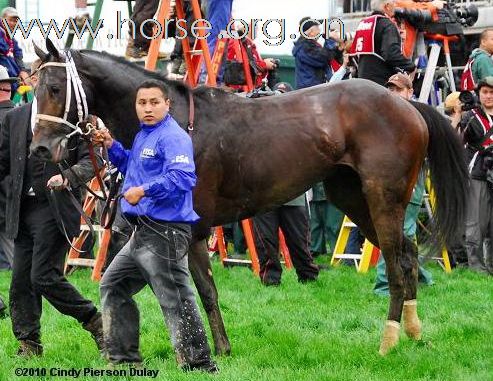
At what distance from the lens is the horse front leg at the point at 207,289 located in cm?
723

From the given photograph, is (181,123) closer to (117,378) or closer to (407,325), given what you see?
(117,378)

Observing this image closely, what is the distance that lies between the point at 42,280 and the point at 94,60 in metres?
1.65

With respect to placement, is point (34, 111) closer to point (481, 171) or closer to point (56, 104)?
point (56, 104)

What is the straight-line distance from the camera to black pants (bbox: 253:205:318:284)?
1097 centimetres

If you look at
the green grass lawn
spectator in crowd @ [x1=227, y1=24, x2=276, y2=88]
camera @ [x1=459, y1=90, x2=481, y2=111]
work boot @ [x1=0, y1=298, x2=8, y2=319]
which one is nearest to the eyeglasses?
camera @ [x1=459, y1=90, x2=481, y2=111]

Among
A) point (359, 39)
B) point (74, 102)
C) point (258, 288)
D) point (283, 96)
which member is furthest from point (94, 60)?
→ point (359, 39)

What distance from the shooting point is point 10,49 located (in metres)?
13.7

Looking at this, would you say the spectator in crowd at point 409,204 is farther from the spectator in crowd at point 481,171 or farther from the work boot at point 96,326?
the work boot at point 96,326

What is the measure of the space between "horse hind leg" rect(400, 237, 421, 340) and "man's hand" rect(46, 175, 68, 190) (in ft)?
9.39

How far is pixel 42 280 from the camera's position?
22.6 ft

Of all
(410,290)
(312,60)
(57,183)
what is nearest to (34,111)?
(57,183)

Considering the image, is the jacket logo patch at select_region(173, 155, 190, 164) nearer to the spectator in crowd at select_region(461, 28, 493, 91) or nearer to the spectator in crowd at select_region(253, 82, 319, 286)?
the spectator in crowd at select_region(253, 82, 319, 286)

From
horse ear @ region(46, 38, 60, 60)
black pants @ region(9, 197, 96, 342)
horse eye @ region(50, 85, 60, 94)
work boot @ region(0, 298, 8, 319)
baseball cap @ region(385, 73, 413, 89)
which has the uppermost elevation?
horse ear @ region(46, 38, 60, 60)

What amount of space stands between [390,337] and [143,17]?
5.94 m
